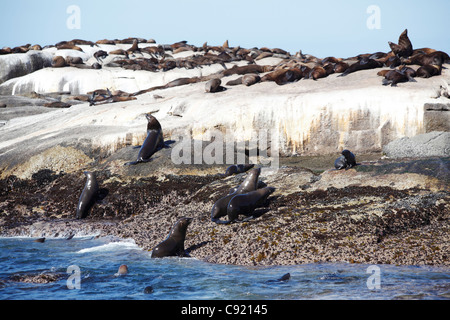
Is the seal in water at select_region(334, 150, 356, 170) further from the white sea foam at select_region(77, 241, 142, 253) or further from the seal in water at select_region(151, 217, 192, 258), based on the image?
the white sea foam at select_region(77, 241, 142, 253)

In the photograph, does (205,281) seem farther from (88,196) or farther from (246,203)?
(88,196)

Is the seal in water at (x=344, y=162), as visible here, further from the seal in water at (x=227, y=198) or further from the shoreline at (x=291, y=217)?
the seal in water at (x=227, y=198)

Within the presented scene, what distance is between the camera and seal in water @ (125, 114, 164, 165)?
520 inches

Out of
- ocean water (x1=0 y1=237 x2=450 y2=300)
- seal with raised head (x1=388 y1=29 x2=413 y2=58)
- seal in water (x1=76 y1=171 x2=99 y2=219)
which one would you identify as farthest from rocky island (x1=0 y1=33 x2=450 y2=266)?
seal with raised head (x1=388 y1=29 x2=413 y2=58)

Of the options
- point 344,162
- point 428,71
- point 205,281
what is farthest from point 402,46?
point 205,281

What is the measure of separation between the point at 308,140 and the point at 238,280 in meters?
9.45

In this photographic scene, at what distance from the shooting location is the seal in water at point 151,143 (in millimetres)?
13219

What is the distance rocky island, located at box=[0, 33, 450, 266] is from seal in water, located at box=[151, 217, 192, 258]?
326mm

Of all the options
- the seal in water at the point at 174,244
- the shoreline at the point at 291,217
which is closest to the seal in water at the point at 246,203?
the shoreline at the point at 291,217

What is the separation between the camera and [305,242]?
785 cm

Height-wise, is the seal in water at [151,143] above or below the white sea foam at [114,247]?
above

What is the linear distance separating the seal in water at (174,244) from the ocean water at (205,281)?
0.54 feet
